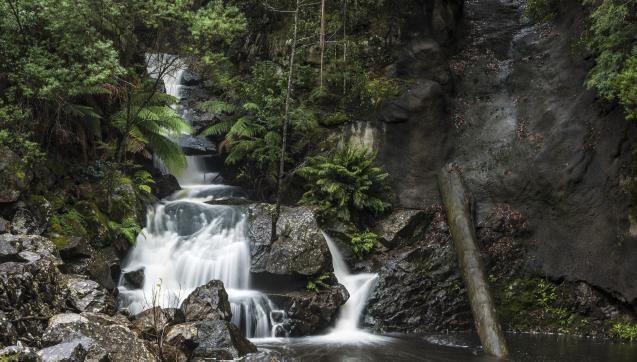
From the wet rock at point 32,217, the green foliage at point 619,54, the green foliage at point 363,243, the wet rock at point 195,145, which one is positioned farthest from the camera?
the wet rock at point 195,145

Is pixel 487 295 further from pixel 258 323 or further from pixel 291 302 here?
pixel 258 323

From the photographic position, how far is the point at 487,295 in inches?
398

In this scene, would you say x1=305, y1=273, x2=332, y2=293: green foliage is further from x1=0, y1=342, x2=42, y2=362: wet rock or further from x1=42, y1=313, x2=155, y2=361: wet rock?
x1=0, y1=342, x2=42, y2=362: wet rock

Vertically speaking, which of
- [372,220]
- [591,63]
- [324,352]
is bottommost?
[324,352]

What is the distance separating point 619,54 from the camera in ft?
33.0

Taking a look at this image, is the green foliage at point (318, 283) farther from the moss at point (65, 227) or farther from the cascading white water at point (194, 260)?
the moss at point (65, 227)

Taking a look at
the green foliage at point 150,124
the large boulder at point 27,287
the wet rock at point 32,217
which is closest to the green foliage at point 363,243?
the green foliage at point 150,124

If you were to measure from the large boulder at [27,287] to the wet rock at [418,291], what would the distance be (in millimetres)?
6027

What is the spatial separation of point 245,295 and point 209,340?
229 cm

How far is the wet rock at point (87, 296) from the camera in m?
7.85

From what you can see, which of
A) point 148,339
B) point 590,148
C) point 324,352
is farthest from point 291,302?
point 590,148

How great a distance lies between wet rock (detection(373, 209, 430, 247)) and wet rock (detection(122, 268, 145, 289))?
208 inches

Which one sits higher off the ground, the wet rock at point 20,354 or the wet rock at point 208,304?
the wet rock at point 20,354

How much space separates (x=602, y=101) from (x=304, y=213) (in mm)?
7272
